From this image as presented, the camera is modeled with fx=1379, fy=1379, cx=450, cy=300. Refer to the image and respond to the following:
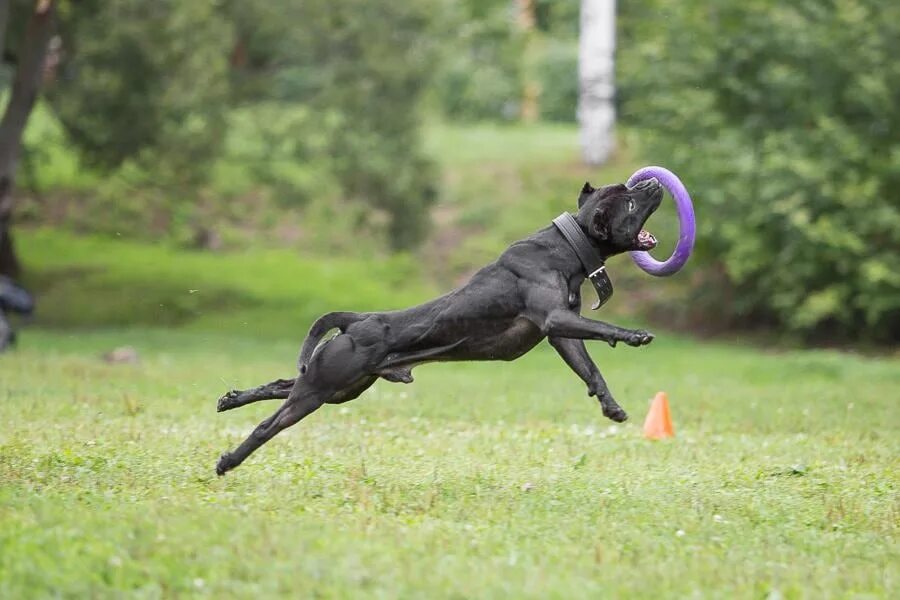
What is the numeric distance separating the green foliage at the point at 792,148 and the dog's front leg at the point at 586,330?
54.5ft

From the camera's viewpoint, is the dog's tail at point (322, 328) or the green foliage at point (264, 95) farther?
the green foliage at point (264, 95)

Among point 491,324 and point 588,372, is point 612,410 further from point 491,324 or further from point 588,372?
point 491,324

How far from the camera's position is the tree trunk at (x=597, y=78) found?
3272 centimetres

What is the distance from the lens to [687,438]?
12.8 metres

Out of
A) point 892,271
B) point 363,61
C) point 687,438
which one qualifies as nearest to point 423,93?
point 363,61

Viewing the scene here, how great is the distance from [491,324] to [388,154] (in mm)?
18182

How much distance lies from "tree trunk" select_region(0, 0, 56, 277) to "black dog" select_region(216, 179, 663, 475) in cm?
1610

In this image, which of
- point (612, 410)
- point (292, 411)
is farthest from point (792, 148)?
point (292, 411)

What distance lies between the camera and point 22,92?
78.1 feet

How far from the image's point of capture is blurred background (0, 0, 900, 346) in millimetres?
24766

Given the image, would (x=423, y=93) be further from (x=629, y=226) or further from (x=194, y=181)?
(x=629, y=226)

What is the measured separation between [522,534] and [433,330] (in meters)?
1.70

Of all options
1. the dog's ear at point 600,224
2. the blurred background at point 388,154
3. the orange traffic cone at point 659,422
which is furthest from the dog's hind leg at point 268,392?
the blurred background at point 388,154

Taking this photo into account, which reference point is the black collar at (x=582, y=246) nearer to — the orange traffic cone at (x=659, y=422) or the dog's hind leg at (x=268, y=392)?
the dog's hind leg at (x=268, y=392)
